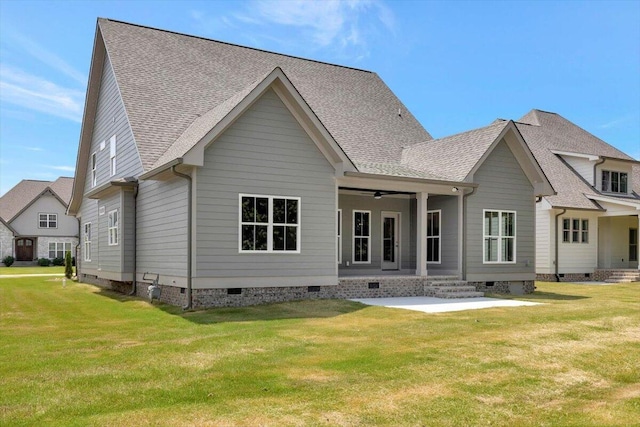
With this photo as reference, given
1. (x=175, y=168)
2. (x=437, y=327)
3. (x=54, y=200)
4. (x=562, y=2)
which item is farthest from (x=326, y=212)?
(x=54, y=200)

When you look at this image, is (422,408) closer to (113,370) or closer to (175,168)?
(113,370)

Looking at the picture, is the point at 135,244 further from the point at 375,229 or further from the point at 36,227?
the point at 36,227

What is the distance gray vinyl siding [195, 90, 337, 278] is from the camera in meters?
13.6

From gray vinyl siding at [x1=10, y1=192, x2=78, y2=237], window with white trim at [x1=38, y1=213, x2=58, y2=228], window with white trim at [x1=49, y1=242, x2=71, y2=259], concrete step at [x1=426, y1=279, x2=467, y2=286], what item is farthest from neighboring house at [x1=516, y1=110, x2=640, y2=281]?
window with white trim at [x1=38, y1=213, x2=58, y2=228]

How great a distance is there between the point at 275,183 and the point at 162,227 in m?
3.56

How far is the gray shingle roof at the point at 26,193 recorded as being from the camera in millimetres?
51500

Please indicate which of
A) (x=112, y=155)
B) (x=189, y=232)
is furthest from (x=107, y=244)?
(x=189, y=232)

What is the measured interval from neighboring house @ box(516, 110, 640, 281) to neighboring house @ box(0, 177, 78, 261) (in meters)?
41.5

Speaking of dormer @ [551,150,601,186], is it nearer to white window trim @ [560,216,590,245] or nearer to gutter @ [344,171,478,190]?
white window trim @ [560,216,590,245]

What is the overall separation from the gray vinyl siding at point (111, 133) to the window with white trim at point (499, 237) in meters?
11.5

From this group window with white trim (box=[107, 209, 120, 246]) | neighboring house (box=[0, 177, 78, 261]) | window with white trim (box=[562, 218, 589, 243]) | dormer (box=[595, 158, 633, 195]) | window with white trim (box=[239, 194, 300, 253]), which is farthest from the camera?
neighboring house (box=[0, 177, 78, 261])

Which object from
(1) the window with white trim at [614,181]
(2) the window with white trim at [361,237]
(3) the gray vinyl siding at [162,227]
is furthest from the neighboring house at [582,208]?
(3) the gray vinyl siding at [162,227]

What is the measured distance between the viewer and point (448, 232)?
18453 millimetres

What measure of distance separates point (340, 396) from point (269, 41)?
74.1ft
